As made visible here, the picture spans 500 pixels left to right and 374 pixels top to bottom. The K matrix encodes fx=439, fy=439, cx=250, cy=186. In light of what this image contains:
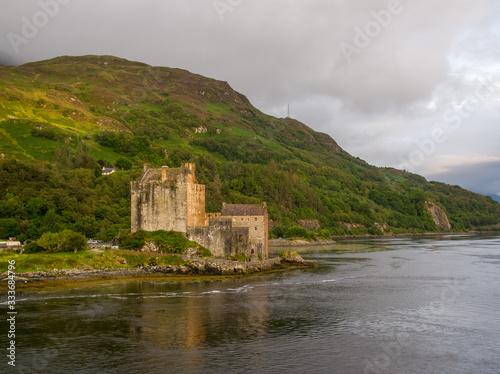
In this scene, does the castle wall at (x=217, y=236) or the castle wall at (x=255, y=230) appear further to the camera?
the castle wall at (x=255, y=230)

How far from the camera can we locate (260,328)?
3052 cm

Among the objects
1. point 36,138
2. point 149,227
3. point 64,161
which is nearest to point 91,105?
point 36,138

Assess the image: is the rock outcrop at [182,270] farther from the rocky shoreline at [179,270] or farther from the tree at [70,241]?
the tree at [70,241]

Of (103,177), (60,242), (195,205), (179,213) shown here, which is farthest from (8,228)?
(103,177)

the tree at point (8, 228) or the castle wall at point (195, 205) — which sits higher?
the castle wall at point (195, 205)

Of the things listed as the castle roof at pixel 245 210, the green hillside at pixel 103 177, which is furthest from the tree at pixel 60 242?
the castle roof at pixel 245 210

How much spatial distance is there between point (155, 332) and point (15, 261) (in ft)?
75.4

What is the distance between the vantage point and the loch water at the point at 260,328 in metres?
23.9

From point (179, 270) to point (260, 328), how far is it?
21605 millimetres

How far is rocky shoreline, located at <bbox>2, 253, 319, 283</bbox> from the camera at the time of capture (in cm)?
4343

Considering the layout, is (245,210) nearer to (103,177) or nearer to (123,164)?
(103,177)

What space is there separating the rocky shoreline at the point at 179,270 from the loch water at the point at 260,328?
346 centimetres

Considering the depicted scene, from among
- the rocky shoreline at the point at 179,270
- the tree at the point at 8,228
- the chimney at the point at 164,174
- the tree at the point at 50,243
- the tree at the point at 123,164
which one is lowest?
the rocky shoreline at the point at 179,270

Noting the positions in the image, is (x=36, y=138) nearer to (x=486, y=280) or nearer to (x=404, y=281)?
(x=404, y=281)
